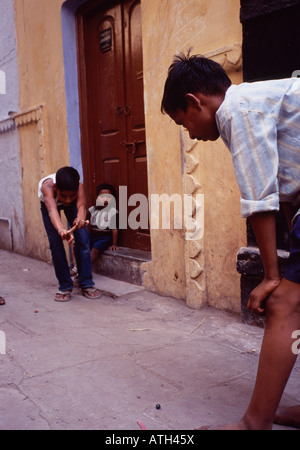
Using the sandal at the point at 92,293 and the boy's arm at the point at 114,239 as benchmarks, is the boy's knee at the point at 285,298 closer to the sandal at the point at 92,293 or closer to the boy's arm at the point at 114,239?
the sandal at the point at 92,293

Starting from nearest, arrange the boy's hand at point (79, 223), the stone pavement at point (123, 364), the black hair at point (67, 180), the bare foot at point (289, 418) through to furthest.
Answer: the bare foot at point (289, 418), the stone pavement at point (123, 364), the black hair at point (67, 180), the boy's hand at point (79, 223)

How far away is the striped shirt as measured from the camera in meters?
1.52

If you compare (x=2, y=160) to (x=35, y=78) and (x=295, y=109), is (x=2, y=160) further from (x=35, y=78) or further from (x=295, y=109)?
(x=295, y=109)

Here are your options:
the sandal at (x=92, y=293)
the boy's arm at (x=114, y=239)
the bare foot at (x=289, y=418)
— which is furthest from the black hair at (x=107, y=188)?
the bare foot at (x=289, y=418)

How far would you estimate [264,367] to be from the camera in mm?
1622

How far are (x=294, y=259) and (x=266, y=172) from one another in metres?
0.34

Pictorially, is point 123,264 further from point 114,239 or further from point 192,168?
point 192,168

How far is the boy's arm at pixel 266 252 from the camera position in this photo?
1.55 m

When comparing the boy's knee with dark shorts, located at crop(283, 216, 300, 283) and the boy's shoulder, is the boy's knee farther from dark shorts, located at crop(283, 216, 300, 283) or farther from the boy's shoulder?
the boy's shoulder

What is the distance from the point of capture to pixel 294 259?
1.61 m

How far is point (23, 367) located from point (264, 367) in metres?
1.59

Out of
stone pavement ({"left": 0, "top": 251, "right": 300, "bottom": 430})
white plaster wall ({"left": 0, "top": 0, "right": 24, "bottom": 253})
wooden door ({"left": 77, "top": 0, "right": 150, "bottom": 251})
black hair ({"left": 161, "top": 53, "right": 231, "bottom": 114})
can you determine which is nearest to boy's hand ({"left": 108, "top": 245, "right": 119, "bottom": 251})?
wooden door ({"left": 77, "top": 0, "right": 150, "bottom": 251})

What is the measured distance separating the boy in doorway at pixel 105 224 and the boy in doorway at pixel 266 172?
3.45m

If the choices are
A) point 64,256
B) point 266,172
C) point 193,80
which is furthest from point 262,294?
point 64,256
